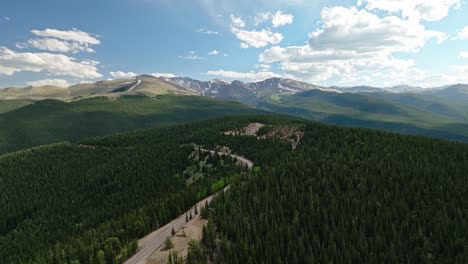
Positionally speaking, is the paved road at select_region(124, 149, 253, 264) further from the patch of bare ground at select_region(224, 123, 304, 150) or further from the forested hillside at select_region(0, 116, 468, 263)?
the patch of bare ground at select_region(224, 123, 304, 150)

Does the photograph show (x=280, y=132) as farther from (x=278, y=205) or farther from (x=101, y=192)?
(x=278, y=205)

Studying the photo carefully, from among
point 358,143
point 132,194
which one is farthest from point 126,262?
point 358,143

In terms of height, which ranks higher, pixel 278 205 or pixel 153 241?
pixel 278 205

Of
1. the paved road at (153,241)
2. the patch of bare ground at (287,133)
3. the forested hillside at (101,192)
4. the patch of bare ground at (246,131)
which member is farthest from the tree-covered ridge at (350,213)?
the patch of bare ground at (246,131)

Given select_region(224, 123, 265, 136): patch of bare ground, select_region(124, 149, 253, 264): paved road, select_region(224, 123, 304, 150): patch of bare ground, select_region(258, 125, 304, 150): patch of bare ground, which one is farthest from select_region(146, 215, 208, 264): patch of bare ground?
select_region(224, 123, 265, 136): patch of bare ground

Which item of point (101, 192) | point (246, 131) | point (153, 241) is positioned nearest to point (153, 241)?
point (153, 241)

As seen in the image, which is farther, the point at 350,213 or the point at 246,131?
the point at 246,131

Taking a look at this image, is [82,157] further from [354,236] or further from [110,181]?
[354,236]
